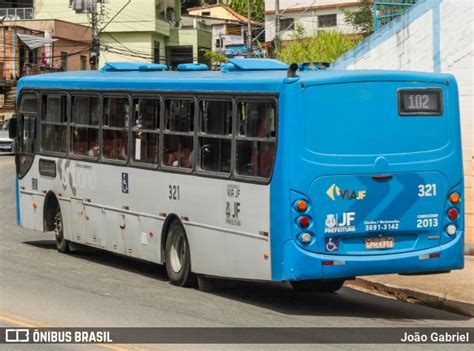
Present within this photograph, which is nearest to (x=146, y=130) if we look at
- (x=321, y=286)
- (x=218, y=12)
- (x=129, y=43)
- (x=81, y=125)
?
(x=81, y=125)

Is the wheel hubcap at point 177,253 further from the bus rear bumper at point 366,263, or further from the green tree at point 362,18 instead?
the green tree at point 362,18

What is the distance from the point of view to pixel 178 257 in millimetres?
15109

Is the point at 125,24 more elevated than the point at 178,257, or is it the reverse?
the point at 125,24

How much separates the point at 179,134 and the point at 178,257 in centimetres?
161

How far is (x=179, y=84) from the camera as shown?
583 inches

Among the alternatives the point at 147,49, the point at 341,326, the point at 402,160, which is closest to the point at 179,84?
the point at 402,160

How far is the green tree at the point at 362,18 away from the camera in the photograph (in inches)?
2292

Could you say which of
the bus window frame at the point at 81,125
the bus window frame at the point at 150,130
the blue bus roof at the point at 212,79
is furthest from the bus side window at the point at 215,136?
the bus window frame at the point at 81,125

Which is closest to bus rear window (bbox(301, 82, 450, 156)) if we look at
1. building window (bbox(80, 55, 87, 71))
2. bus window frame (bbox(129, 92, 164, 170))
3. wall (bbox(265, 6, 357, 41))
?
bus window frame (bbox(129, 92, 164, 170))

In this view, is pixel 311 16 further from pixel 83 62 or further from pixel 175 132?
pixel 175 132

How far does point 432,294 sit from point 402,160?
1.85m

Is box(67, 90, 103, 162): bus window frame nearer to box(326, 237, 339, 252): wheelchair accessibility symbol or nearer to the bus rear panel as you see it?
the bus rear panel

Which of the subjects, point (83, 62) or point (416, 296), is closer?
point (416, 296)

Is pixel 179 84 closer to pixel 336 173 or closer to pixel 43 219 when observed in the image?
pixel 336 173
